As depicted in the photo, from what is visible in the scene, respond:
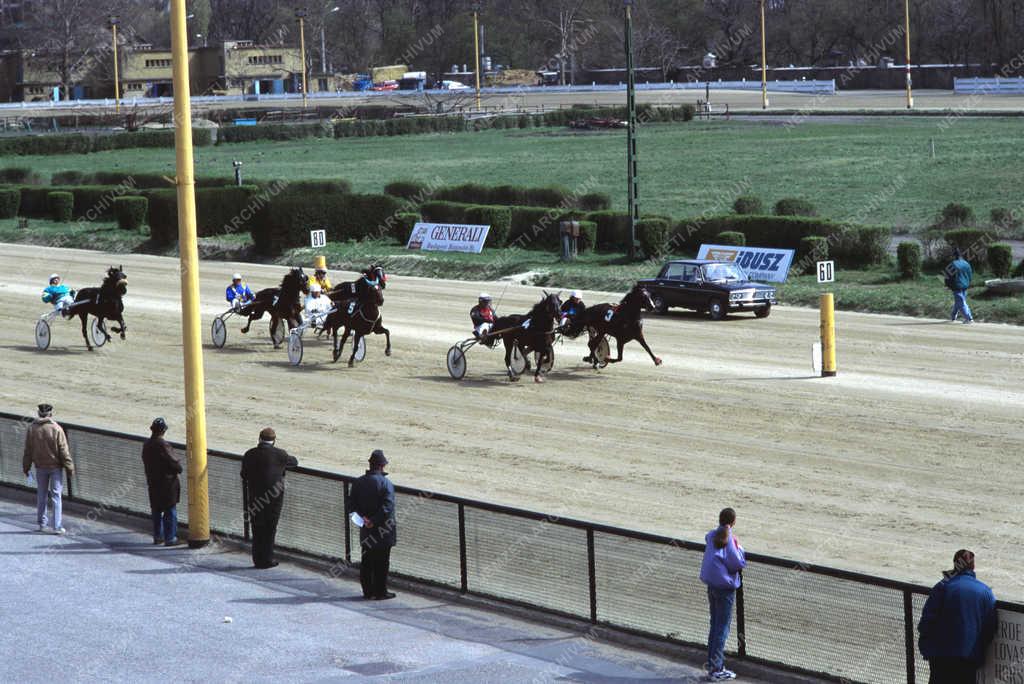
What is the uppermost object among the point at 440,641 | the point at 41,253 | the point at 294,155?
the point at 294,155

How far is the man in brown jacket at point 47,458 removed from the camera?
1439 centimetres

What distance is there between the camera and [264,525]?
13.1 m

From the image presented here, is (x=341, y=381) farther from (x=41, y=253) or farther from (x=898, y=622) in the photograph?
(x=41, y=253)

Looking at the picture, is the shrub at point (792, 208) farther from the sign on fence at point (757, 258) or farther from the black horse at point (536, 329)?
the black horse at point (536, 329)

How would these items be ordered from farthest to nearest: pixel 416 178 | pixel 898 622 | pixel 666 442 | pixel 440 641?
pixel 416 178, pixel 666 442, pixel 440 641, pixel 898 622

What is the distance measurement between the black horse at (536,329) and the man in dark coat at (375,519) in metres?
10.2

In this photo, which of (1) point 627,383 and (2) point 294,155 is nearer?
(1) point 627,383

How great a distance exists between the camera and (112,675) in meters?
10.1

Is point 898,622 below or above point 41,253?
below

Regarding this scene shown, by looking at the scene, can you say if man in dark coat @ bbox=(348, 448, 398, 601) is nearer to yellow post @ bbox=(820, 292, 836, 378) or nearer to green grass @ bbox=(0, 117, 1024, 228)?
yellow post @ bbox=(820, 292, 836, 378)

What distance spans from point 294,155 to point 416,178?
1838 centimetres

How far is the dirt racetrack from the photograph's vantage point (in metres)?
15.2

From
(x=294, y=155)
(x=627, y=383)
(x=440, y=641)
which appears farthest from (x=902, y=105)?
(x=440, y=641)

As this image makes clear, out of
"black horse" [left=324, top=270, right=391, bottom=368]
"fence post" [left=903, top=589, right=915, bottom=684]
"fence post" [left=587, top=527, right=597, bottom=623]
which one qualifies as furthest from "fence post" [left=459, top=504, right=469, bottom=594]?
"black horse" [left=324, top=270, right=391, bottom=368]
